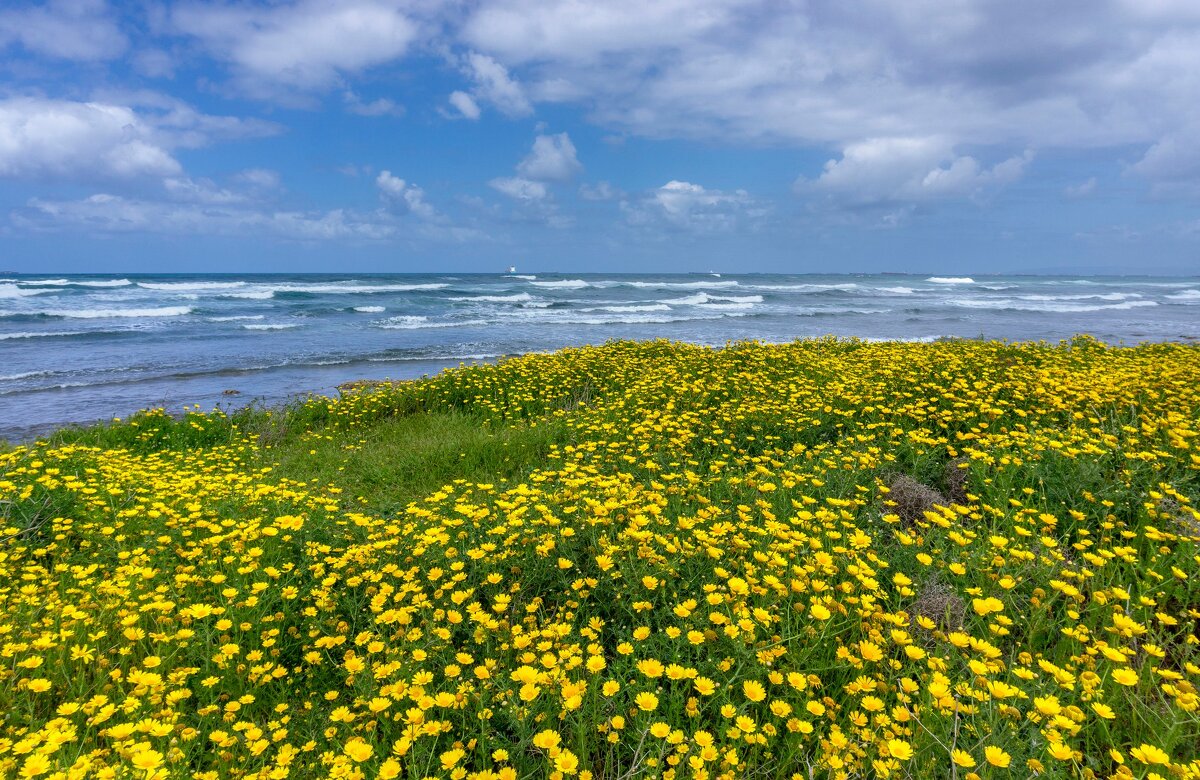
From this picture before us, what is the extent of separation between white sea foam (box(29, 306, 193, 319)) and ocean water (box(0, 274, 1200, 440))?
0.10 m

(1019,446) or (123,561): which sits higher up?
(1019,446)

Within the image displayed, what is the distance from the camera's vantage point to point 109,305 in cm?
3209

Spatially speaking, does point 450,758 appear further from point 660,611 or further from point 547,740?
point 660,611

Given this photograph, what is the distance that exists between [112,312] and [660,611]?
3598 centimetres

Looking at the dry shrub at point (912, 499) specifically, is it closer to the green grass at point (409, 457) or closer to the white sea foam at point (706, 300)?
the green grass at point (409, 457)

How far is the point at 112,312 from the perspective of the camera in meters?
29.2

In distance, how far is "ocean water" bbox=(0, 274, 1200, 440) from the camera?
43.9 feet

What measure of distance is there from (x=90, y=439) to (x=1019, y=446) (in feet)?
33.7

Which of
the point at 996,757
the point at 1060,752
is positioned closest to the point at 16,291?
the point at 996,757

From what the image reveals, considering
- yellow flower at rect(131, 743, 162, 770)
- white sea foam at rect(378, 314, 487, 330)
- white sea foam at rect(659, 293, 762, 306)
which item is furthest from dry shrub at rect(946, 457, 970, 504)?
white sea foam at rect(659, 293, 762, 306)

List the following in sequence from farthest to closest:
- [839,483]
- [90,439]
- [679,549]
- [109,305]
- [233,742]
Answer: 1. [109,305]
2. [90,439]
3. [839,483]
4. [679,549]
5. [233,742]

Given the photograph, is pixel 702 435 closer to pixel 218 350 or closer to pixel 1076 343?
pixel 1076 343

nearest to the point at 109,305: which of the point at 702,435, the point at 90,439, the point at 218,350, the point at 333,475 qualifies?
the point at 218,350

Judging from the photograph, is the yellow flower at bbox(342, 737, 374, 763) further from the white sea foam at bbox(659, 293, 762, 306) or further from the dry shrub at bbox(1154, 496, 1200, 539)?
the white sea foam at bbox(659, 293, 762, 306)
